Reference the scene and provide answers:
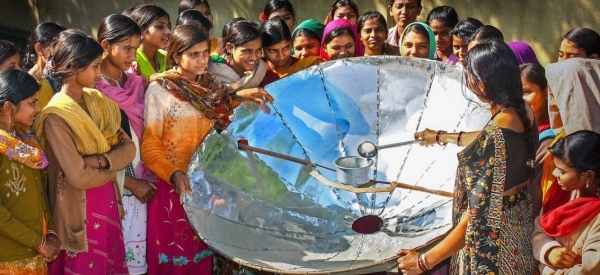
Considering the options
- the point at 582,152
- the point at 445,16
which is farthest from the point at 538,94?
the point at 445,16

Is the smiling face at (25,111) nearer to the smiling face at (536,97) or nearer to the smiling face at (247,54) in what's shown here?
the smiling face at (247,54)

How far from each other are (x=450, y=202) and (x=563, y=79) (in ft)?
2.89

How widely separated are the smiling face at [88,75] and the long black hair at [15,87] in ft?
0.83

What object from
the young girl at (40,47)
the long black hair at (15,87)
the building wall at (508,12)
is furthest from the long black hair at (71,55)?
the building wall at (508,12)

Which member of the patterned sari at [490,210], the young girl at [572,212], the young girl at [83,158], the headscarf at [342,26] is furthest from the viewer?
the headscarf at [342,26]

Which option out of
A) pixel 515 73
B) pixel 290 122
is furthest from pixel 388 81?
pixel 515 73

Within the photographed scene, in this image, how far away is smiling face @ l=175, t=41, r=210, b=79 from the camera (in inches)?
154

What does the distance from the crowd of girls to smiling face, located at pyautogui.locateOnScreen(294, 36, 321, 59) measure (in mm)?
513

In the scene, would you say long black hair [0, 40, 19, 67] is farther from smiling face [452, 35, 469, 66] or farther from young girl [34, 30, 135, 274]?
smiling face [452, 35, 469, 66]

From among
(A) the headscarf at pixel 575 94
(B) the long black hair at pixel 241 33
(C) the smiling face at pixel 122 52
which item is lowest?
(C) the smiling face at pixel 122 52

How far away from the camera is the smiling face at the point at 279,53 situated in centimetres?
478

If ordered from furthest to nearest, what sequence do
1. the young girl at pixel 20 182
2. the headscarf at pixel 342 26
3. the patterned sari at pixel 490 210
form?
the headscarf at pixel 342 26 < the young girl at pixel 20 182 < the patterned sari at pixel 490 210

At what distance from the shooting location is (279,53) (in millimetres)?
4789

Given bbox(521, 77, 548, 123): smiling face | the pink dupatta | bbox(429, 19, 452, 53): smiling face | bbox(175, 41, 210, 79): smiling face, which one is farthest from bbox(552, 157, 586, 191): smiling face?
bbox(429, 19, 452, 53): smiling face
